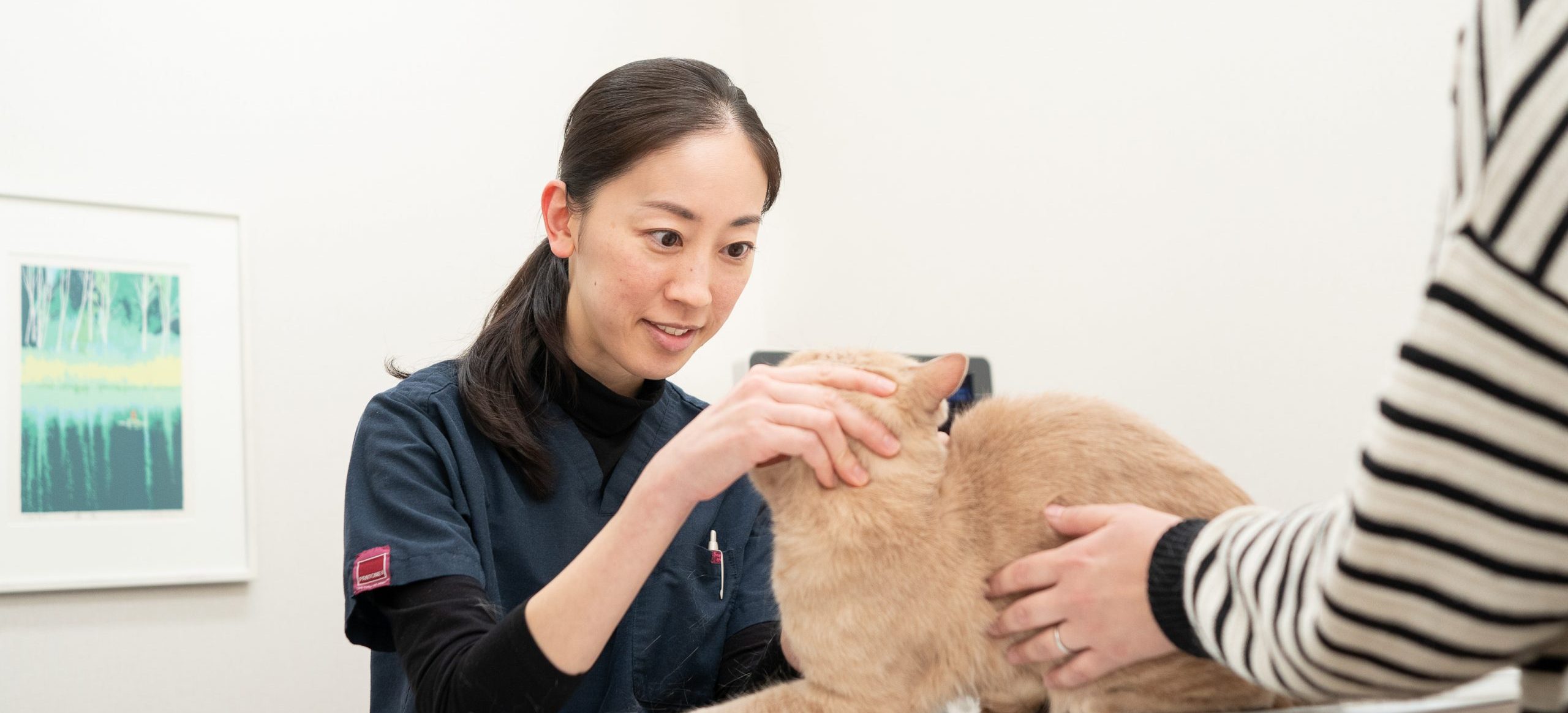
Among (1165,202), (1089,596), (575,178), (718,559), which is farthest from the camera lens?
(1165,202)

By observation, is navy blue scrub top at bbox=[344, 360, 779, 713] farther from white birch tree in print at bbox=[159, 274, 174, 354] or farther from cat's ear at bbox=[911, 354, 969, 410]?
white birch tree in print at bbox=[159, 274, 174, 354]

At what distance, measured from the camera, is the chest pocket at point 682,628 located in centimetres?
138

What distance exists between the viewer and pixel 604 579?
957mm

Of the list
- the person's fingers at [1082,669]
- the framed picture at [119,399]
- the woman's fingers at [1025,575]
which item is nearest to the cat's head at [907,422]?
the woman's fingers at [1025,575]

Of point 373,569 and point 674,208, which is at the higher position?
point 674,208

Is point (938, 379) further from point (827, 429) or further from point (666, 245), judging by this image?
point (666, 245)

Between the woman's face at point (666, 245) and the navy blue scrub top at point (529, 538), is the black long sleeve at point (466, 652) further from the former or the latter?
the woman's face at point (666, 245)

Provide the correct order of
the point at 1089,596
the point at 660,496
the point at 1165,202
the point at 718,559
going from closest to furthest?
the point at 1089,596 < the point at 660,496 < the point at 718,559 < the point at 1165,202

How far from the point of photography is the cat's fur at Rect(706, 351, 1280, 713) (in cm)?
94

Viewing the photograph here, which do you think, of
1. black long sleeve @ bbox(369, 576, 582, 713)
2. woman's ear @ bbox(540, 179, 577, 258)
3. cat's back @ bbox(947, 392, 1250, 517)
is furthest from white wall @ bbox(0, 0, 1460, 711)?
black long sleeve @ bbox(369, 576, 582, 713)

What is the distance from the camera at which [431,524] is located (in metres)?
1.14

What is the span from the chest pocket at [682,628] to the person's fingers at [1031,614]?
23.5 inches

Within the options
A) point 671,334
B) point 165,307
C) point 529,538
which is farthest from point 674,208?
point 165,307

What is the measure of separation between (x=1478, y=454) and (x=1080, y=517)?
0.45 m
